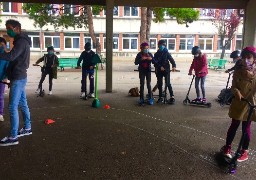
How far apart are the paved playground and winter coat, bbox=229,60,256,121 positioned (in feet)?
2.80

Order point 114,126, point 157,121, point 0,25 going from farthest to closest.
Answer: point 0,25
point 157,121
point 114,126

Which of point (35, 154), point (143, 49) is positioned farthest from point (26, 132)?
point (143, 49)

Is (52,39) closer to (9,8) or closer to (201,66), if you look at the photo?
(9,8)

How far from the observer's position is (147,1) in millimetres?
11234

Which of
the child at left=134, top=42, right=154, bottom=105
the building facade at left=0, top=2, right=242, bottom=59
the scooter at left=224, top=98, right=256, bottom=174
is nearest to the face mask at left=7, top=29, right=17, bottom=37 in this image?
the scooter at left=224, top=98, right=256, bottom=174

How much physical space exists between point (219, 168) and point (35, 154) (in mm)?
3032

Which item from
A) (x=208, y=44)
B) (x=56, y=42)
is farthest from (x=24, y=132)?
(x=208, y=44)

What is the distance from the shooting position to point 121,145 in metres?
5.40

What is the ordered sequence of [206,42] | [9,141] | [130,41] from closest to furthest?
[9,141] → [130,41] → [206,42]

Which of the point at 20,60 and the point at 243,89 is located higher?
the point at 20,60

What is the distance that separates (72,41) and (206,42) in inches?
716

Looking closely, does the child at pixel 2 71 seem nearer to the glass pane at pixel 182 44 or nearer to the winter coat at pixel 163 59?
the winter coat at pixel 163 59

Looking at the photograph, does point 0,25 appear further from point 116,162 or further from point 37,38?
point 116,162

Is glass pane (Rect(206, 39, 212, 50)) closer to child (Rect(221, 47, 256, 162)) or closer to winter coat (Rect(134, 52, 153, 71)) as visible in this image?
winter coat (Rect(134, 52, 153, 71))
